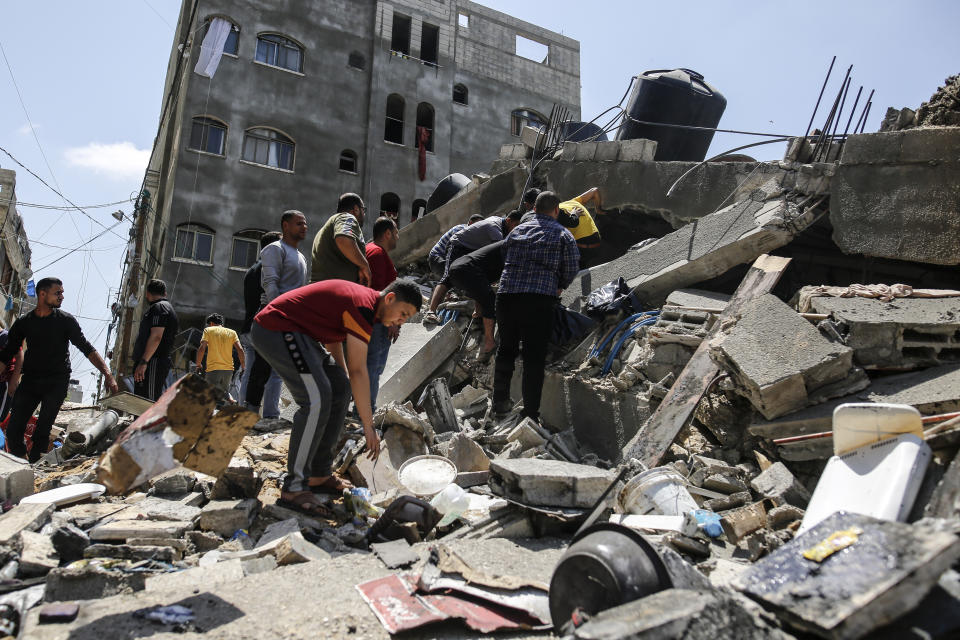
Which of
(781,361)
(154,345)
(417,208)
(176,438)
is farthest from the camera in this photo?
(417,208)

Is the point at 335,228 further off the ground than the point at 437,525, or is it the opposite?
the point at 335,228

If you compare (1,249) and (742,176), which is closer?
(742,176)

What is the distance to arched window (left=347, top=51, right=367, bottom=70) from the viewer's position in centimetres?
2084

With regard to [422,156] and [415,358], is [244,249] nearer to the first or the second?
[422,156]

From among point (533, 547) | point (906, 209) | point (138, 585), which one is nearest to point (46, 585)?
point (138, 585)

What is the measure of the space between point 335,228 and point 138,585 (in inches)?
118

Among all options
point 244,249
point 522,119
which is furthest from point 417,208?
point 522,119

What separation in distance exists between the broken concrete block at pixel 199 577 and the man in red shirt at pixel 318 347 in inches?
29.1

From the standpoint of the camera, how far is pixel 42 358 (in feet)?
15.8

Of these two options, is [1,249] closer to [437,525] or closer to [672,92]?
[672,92]

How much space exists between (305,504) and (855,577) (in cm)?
269

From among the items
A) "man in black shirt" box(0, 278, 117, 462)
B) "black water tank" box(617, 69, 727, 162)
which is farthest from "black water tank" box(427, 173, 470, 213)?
"man in black shirt" box(0, 278, 117, 462)

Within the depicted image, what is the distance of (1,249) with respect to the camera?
18.4 meters

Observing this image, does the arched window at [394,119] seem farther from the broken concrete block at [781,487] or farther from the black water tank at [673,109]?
the broken concrete block at [781,487]
